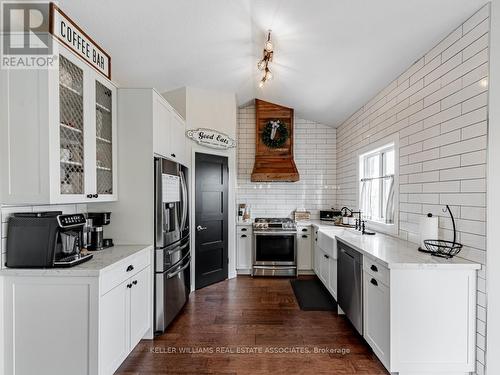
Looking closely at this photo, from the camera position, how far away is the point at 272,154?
15.5 feet

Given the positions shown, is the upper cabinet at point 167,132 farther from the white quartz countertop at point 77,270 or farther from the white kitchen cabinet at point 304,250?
the white kitchen cabinet at point 304,250

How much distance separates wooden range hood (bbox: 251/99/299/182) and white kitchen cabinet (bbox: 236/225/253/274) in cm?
92

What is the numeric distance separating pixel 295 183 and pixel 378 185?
1691 mm

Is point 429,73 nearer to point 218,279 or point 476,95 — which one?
point 476,95

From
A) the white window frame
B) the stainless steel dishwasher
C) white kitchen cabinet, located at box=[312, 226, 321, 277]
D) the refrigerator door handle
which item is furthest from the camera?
white kitchen cabinet, located at box=[312, 226, 321, 277]

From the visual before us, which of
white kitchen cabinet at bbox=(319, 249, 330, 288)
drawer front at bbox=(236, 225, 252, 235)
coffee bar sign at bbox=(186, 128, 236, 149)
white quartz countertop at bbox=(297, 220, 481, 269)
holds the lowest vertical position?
white kitchen cabinet at bbox=(319, 249, 330, 288)

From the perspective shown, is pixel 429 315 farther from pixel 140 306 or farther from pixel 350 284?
pixel 140 306

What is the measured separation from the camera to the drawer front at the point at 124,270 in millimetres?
1830

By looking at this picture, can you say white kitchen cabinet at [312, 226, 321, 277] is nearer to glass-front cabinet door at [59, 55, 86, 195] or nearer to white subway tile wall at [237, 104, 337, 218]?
white subway tile wall at [237, 104, 337, 218]

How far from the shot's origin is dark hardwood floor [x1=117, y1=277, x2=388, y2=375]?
2.16m

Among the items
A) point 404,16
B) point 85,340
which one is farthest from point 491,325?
point 85,340

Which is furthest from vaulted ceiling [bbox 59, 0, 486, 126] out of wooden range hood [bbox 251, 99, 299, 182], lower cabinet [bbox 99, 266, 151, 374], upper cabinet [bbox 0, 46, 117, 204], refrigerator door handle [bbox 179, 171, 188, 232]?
lower cabinet [bbox 99, 266, 151, 374]

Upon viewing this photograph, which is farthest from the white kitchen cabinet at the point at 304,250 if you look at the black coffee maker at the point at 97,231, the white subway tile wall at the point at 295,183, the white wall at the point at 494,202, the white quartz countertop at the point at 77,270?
the white quartz countertop at the point at 77,270

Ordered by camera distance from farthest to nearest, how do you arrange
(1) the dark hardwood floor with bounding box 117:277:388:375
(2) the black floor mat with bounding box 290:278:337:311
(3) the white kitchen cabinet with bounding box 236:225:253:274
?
(3) the white kitchen cabinet with bounding box 236:225:253:274 → (2) the black floor mat with bounding box 290:278:337:311 → (1) the dark hardwood floor with bounding box 117:277:388:375
